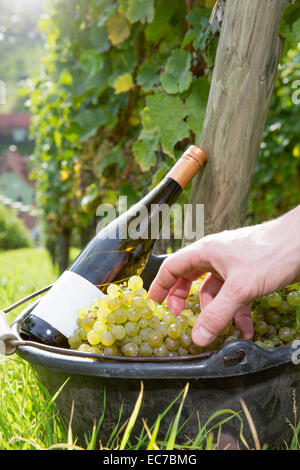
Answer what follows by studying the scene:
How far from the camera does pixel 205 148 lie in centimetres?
173

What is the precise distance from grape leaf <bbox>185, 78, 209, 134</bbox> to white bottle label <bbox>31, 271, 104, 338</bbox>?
916 mm

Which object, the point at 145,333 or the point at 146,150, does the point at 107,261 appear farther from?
the point at 146,150

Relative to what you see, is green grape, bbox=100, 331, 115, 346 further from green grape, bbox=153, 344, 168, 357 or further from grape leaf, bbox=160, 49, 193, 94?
grape leaf, bbox=160, 49, 193, 94

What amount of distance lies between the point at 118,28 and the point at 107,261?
144 centimetres

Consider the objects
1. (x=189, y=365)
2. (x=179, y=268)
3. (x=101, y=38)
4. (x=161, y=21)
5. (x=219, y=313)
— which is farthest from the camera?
(x=101, y=38)

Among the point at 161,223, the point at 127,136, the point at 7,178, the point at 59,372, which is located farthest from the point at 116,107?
the point at 7,178

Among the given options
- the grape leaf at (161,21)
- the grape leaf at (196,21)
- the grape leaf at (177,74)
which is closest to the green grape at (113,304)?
the grape leaf at (177,74)

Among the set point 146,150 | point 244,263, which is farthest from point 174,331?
point 146,150

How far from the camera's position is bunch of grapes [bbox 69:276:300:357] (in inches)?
43.3

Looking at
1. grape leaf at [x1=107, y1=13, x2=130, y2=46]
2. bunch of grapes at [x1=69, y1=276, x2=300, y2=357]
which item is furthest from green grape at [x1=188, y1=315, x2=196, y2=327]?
grape leaf at [x1=107, y1=13, x2=130, y2=46]

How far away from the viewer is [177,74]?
2.04m

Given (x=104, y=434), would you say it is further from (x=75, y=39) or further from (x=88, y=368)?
(x=75, y=39)

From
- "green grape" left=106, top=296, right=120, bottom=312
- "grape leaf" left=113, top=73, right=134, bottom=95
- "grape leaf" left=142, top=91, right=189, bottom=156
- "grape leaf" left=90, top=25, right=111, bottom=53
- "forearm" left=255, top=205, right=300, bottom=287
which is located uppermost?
"grape leaf" left=90, top=25, right=111, bottom=53
